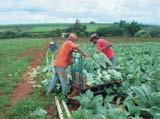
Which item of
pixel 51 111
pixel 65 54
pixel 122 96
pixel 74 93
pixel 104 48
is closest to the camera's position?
pixel 51 111

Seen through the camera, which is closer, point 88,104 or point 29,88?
point 88,104

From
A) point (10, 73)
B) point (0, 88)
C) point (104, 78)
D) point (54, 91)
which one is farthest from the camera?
point (10, 73)

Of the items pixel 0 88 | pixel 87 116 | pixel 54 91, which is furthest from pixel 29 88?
pixel 87 116

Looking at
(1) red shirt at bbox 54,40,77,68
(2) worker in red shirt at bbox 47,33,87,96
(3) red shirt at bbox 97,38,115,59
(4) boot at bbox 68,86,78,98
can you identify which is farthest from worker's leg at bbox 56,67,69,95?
(3) red shirt at bbox 97,38,115,59

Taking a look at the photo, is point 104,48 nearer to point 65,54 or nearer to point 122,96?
point 65,54

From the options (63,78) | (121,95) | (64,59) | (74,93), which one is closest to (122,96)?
(121,95)

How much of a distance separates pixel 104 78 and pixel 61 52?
137 centimetres

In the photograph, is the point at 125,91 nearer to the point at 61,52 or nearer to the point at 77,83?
the point at 77,83

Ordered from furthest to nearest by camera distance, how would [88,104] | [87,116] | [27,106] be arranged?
[27,106]
[88,104]
[87,116]

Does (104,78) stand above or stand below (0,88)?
above

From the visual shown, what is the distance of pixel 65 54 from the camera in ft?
41.5

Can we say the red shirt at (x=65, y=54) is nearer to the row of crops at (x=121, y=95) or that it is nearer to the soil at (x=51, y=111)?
the row of crops at (x=121, y=95)

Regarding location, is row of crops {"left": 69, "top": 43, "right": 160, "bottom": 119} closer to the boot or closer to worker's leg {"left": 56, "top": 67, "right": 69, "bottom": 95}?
the boot

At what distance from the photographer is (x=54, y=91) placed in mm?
13555
